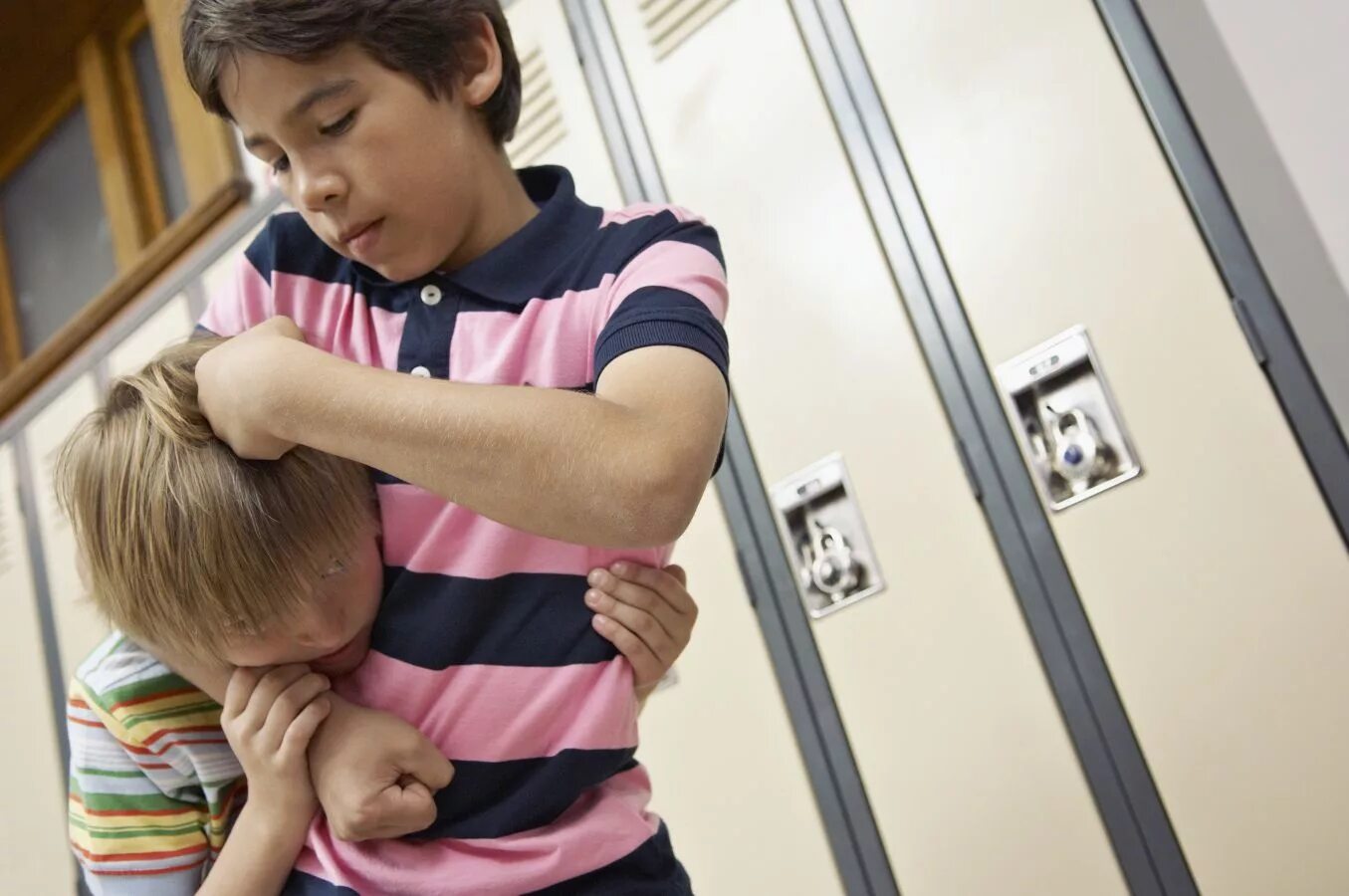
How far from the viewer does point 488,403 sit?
733 mm

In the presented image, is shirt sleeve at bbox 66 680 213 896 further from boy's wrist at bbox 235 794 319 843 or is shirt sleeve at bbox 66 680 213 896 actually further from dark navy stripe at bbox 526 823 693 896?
dark navy stripe at bbox 526 823 693 896

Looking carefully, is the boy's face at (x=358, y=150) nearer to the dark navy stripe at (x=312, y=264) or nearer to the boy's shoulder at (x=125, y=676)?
the dark navy stripe at (x=312, y=264)

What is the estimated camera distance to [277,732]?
0.87 meters

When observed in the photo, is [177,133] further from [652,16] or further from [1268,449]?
[1268,449]

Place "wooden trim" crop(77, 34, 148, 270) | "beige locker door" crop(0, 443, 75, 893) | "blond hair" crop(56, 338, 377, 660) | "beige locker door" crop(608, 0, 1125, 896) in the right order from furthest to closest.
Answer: "wooden trim" crop(77, 34, 148, 270) → "beige locker door" crop(0, 443, 75, 893) → "beige locker door" crop(608, 0, 1125, 896) → "blond hair" crop(56, 338, 377, 660)

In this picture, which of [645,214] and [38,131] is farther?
[38,131]

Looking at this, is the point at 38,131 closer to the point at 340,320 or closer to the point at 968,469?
the point at 968,469

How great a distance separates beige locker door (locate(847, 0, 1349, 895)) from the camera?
159 centimetres

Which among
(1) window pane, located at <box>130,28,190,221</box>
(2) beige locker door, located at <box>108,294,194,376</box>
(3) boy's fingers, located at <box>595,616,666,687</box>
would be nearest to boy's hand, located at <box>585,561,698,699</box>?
(3) boy's fingers, located at <box>595,616,666,687</box>

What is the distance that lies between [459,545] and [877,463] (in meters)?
1.21

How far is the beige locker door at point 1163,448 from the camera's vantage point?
1594 mm

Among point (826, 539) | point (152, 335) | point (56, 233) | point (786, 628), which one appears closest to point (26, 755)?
point (152, 335)

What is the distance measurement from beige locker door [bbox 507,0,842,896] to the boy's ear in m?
1.19

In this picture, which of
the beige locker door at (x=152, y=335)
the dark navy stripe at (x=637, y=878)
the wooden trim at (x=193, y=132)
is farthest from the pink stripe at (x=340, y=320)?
the wooden trim at (x=193, y=132)
